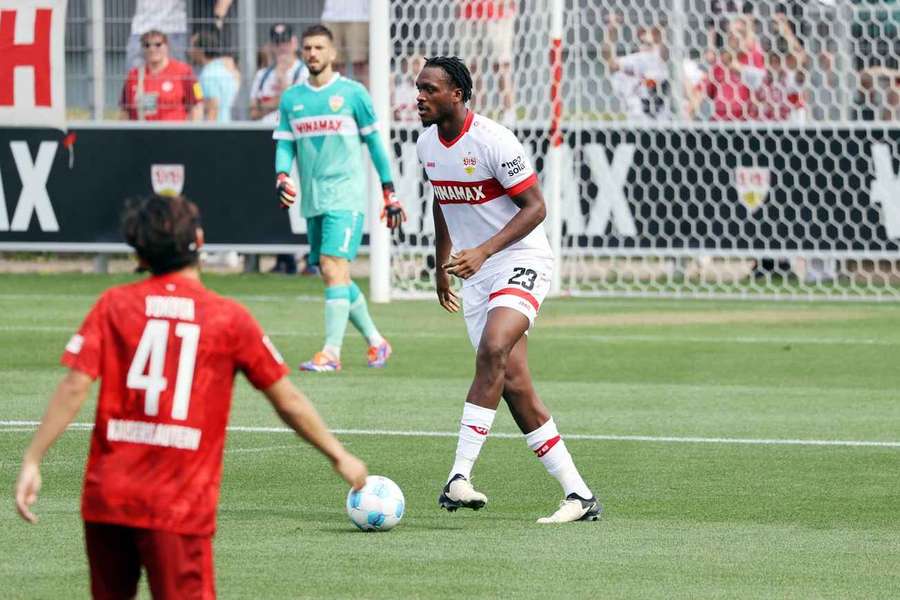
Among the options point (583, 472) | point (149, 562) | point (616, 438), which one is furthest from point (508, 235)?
point (149, 562)

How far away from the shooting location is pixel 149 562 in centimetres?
479

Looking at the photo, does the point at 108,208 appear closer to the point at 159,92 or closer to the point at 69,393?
the point at 159,92

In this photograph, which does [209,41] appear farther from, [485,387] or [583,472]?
[485,387]

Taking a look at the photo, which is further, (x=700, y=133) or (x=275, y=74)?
(x=275, y=74)

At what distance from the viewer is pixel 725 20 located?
20422mm

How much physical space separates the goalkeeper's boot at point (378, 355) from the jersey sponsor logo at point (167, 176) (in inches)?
304

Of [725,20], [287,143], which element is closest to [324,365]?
[287,143]

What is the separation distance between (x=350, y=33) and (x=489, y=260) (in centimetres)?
1282

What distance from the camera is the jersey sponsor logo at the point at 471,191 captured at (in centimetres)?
845

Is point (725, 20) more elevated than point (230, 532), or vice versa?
point (725, 20)

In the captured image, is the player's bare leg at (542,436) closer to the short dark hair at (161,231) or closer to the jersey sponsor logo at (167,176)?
the short dark hair at (161,231)

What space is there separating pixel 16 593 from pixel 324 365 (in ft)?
23.5

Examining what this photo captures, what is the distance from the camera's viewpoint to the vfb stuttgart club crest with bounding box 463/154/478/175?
8.41 metres

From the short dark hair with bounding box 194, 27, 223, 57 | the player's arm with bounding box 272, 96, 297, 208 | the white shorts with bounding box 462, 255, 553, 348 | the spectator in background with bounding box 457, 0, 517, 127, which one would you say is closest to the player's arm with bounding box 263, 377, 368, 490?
the white shorts with bounding box 462, 255, 553, 348
